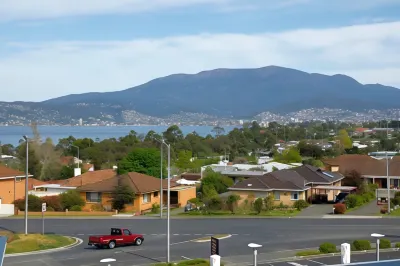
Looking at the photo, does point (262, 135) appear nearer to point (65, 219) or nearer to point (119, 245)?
point (65, 219)

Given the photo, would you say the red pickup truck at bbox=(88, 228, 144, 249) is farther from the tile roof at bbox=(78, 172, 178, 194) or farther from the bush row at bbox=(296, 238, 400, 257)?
the tile roof at bbox=(78, 172, 178, 194)

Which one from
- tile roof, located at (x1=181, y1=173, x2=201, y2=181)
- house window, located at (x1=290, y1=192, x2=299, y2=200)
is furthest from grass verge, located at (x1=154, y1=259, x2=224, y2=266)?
tile roof, located at (x1=181, y1=173, x2=201, y2=181)

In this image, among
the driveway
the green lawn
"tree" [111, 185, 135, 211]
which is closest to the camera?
the driveway

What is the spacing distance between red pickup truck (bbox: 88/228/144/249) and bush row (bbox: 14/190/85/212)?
22.9 m

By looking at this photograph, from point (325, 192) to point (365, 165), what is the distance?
15.6 metres

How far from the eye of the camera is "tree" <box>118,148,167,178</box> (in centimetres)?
6694

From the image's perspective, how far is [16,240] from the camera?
33.7 metres

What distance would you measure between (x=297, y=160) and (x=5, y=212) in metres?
54.1

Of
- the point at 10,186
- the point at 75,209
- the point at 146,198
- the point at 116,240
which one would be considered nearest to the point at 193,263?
the point at 116,240

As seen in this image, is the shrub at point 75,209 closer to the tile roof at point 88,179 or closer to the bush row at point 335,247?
the tile roof at point 88,179

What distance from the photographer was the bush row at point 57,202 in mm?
55281

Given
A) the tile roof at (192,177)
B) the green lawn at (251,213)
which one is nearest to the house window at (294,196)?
the green lawn at (251,213)

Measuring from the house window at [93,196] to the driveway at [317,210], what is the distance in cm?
1900

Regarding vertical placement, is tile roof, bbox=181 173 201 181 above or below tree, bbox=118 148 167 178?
below
